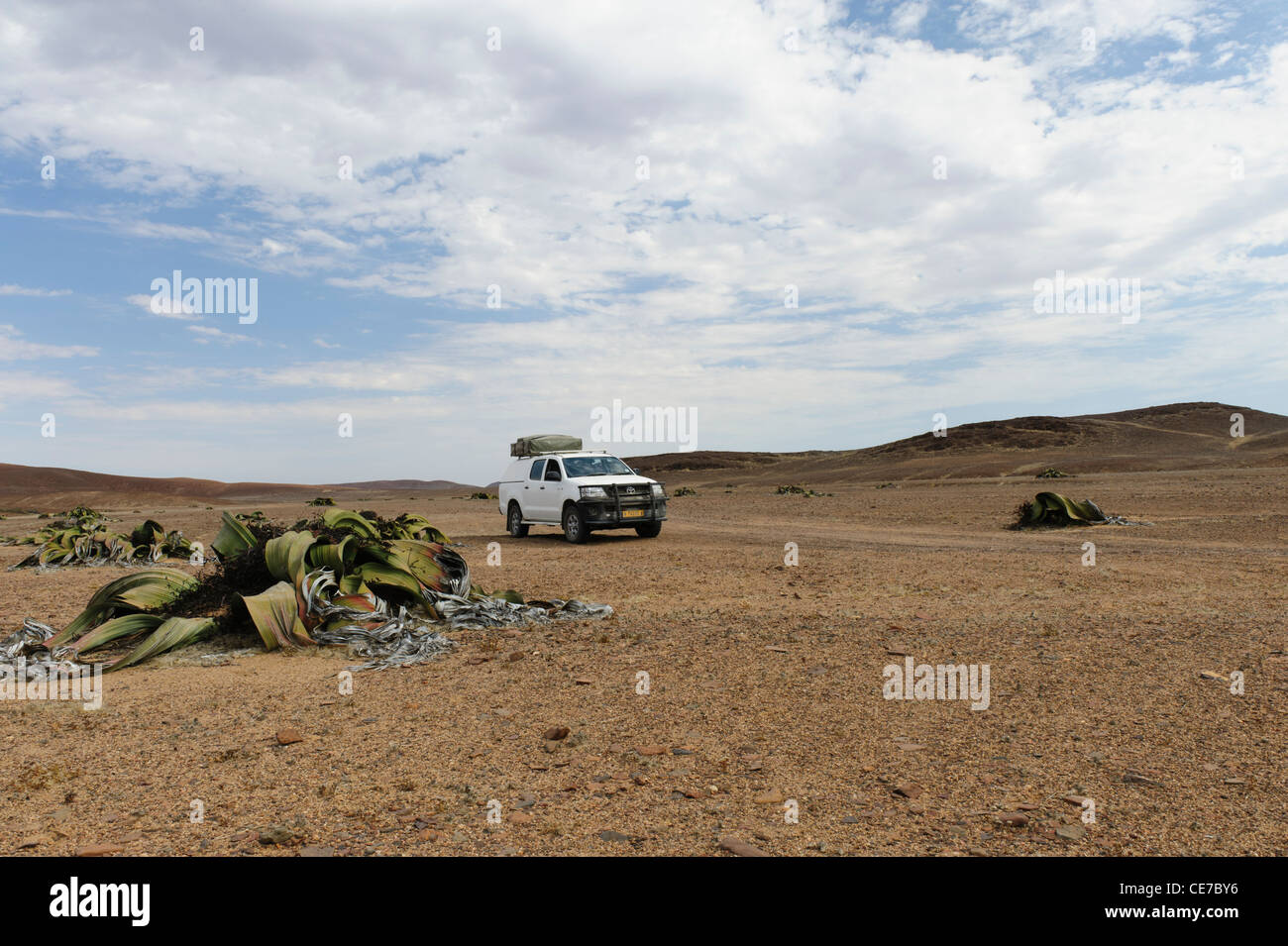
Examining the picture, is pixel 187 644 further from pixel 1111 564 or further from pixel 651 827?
pixel 1111 564

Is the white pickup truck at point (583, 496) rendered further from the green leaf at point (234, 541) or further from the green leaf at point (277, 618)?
the green leaf at point (277, 618)

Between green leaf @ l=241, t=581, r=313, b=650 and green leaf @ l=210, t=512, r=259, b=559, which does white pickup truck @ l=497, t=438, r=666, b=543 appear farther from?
green leaf @ l=241, t=581, r=313, b=650

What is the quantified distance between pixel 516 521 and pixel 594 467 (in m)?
2.90

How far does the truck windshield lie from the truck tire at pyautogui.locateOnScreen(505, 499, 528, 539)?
2241 millimetres

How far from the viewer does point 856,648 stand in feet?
22.9

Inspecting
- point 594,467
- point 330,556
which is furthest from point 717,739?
point 594,467

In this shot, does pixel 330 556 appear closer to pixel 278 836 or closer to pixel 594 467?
pixel 278 836

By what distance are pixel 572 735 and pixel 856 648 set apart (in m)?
3.03

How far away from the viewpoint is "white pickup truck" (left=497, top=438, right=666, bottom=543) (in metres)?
17.7

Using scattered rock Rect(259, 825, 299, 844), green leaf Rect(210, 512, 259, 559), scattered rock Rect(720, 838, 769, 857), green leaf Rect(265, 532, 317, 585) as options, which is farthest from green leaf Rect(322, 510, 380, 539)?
scattered rock Rect(720, 838, 769, 857)

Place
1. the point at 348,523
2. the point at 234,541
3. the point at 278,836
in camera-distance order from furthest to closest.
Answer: the point at 348,523
the point at 234,541
the point at 278,836

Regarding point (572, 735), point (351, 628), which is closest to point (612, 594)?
point (351, 628)

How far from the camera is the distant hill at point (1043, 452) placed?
55.5 m

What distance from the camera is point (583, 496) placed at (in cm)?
1767
